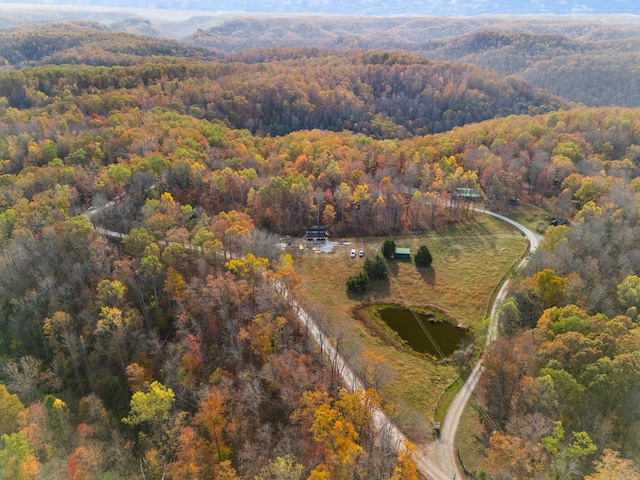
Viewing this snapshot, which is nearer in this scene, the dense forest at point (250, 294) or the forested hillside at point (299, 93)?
the dense forest at point (250, 294)

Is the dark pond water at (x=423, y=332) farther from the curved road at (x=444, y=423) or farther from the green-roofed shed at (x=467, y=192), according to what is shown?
the green-roofed shed at (x=467, y=192)

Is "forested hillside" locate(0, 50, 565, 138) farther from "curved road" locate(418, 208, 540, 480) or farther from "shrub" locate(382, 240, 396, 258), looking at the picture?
"curved road" locate(418, 208, 540, 480)

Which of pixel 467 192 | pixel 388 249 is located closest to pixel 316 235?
pixel 388 249

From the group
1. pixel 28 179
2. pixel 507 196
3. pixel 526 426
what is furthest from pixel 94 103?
pixel 526 426

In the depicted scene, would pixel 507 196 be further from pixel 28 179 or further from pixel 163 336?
pixel 28 179

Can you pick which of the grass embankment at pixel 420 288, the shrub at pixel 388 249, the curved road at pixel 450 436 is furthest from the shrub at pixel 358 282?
the curved road at pixel 450 436

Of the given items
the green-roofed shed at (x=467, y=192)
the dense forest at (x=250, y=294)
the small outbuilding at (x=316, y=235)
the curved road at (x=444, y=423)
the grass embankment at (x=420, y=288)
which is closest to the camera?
the dense forest at (x=250, y=294)

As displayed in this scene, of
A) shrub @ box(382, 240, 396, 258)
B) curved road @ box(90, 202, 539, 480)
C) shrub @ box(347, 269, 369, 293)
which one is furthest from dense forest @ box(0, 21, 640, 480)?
shrub @ box(382, 240, 396, 258)
